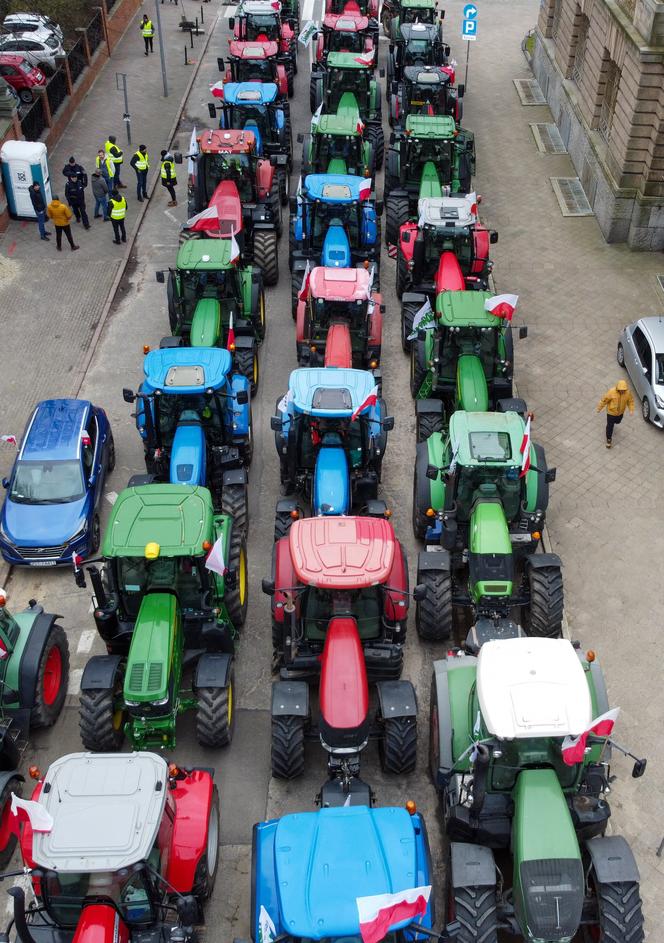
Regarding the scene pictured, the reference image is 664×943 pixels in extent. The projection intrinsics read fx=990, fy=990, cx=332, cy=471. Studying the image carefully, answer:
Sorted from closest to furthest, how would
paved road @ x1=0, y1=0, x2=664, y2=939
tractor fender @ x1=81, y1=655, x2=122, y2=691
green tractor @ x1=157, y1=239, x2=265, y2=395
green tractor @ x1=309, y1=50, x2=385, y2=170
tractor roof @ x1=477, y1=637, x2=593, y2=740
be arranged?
tractor roof @ x1=477, y1=637, x2=593, y2=740 → tractor fender @ x1=81, y1=655, x2=122, y2=691 → paved road @ x1=0, y1=0, x2=664, y2=939 → green tractor @ x1=157, y1=239, x2=265, y2=395 → green tractor @ x1=309, y1=50, x2=385, y2=170

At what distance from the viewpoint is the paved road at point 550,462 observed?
1177 cm

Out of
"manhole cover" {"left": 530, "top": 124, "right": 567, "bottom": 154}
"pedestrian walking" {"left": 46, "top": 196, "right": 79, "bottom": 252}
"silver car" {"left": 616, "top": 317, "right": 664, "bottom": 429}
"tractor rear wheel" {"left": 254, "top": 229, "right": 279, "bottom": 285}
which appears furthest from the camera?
"manhole cover" {"left": 530, "top": 124, "right": 567, "bottom": 154}

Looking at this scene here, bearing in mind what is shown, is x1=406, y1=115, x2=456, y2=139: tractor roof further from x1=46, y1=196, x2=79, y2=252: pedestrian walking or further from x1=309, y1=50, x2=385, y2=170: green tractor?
x1=46, y1=196, x2=79, y2=252: pedestrian walking

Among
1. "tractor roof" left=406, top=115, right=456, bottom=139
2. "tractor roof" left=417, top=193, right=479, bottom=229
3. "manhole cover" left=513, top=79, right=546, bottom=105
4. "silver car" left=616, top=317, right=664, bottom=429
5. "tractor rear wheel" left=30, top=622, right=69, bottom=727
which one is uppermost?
"tractor roof" left=406, top=115, right=456, bottom=139

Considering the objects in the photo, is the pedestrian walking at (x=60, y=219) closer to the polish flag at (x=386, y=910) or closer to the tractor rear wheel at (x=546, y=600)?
the tractor rear wheel at (x=546, y=600)

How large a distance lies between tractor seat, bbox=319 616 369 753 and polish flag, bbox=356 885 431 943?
8.59 ft

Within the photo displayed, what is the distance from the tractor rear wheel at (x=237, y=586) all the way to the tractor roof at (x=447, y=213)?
25.5 ft

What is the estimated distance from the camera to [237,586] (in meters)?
13.1

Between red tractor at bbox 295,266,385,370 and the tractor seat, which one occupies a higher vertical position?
red tractor at bbox 295,266,385,370

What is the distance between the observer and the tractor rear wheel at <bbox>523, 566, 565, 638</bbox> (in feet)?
42.4

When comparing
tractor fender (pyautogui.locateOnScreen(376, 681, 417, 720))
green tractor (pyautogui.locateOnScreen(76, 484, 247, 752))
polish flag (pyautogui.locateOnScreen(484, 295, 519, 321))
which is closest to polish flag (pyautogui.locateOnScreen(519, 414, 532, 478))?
polish flag (pyautogui.locateOnScreen(484, 295, 519, 321))

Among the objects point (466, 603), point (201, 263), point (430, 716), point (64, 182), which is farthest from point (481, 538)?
point (64, 182)

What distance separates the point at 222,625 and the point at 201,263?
7.65 m

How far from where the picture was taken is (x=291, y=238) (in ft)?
69.6
